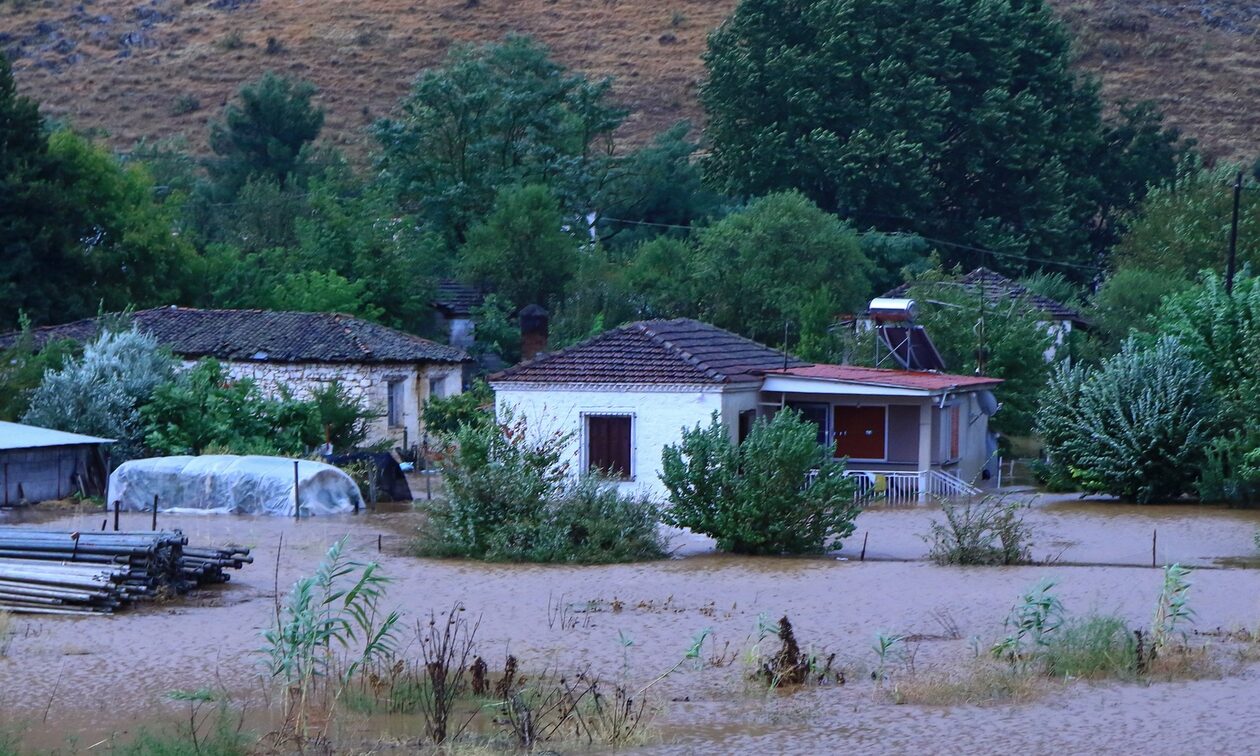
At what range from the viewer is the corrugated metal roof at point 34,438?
97.5ft

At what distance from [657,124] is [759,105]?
18.2 m

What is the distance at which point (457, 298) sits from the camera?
50844 millimetres

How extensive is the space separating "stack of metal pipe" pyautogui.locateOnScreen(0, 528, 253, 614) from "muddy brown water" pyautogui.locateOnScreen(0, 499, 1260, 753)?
31cm

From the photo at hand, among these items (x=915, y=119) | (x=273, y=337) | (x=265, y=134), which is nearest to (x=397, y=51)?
(x=265, y=134)

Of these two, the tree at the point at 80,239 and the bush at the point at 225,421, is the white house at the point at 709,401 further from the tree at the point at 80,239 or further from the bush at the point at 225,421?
the tree at the point at 80,239

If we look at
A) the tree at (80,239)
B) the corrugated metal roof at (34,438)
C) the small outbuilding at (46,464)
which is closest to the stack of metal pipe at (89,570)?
the corrugated metal roof at (34,438)

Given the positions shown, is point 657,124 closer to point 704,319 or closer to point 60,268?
point 704,319

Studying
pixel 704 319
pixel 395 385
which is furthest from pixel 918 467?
pixel 704 319

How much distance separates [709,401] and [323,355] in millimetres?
11004

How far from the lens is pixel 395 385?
3875cm

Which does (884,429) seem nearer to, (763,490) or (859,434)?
(859,434)

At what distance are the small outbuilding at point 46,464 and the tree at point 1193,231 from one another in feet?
112

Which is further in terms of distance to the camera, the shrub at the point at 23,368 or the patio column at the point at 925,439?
the shrub at the point at 23,368

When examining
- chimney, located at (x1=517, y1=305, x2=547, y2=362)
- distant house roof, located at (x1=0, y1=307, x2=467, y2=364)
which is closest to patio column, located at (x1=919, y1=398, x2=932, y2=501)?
distant house roof, located at (x1=0, y1=307, x2=467, y2=364)
